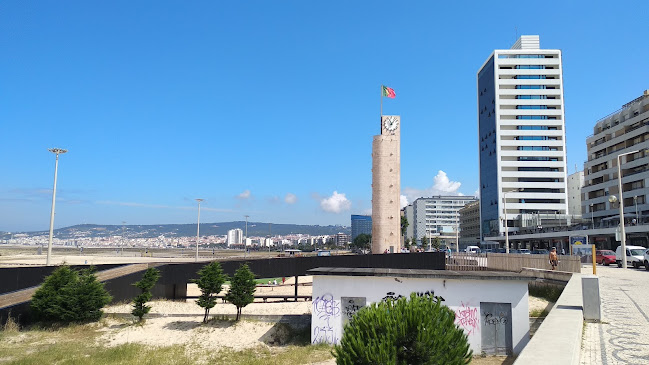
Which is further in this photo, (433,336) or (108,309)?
(108,309)

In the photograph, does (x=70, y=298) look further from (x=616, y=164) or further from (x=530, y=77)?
(x=530, y=77)

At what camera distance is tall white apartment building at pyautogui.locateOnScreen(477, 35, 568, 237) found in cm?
10125

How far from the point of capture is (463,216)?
6678 inches

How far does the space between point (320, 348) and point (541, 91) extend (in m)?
107

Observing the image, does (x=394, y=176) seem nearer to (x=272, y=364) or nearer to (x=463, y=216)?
(x=272, y=364)

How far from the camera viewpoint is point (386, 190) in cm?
5553

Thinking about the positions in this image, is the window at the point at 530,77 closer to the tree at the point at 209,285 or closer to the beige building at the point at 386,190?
the beige building at the point at 386,190

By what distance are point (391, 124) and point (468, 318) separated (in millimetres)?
43324

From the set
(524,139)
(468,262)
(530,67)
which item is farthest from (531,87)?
(468,262)

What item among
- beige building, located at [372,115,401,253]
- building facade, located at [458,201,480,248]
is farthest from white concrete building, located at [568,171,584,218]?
beige building, located at [372,115,401,253]

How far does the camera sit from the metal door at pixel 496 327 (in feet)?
53.6

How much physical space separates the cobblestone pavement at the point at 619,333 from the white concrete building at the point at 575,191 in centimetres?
11554

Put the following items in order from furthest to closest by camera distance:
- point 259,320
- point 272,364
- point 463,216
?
point 463,216, point 259,320, point 272,364

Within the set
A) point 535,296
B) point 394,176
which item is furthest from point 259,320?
point 394,176
